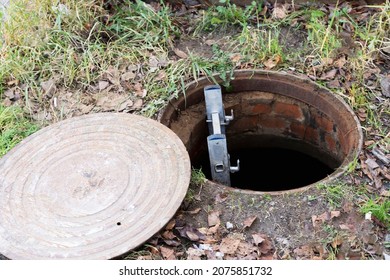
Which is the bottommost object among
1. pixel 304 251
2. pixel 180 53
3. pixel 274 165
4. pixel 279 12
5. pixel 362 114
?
pixel 274 165

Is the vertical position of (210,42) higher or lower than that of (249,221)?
higher

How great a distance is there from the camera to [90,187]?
308cm

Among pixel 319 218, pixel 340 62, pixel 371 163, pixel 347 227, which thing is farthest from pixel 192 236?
pixel 340 62

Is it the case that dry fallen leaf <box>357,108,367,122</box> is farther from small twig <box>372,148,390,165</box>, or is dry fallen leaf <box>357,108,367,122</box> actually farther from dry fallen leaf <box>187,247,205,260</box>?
dry fallen leaf <box>187,247,205,260</box>

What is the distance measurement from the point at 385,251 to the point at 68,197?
180cm

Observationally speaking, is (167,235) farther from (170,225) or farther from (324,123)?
(324,123)

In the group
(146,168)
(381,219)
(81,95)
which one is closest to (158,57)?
(81,95)

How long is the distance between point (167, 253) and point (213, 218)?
35cm

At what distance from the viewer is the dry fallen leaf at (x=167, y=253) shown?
114 inches

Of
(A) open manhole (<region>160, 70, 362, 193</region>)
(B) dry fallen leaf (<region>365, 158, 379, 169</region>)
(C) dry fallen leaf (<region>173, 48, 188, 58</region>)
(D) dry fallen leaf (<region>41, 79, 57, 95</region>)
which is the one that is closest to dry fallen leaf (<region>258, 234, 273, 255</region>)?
(A) open manhole (<region>160, 70, 362, 193</region>)

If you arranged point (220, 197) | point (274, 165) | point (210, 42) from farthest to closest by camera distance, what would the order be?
point (274, 165), point (210, 42), point (220, 197)

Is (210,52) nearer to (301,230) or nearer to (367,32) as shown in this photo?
(367,32)

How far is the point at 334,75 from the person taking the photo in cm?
376

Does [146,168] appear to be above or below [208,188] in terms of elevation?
above
